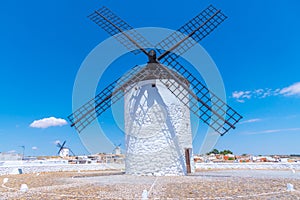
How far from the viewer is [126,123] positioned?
456 inches

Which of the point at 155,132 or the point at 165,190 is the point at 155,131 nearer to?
the point at 155,132

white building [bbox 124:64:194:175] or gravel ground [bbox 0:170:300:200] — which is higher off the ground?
white building [bbox 124:64:194:175]

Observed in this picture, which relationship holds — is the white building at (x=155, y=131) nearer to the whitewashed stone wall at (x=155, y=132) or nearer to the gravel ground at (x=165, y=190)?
the whitewashed stone wall at (x=155, y=132)

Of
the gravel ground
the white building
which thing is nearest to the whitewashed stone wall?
the white building

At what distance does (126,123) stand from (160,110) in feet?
6.56

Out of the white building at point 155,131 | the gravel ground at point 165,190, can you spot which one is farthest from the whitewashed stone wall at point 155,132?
the gravel ground at point 165,190

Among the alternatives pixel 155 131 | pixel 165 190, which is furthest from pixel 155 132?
pixel 165 190

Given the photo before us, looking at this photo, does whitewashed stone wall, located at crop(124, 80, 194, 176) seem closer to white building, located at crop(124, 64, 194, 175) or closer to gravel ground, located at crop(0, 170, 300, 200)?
white building, located at crop(124, 64, 194, 175)

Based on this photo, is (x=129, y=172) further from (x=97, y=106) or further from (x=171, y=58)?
(x=171, y=58)

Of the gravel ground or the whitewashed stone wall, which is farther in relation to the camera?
the whitewashed stone wall

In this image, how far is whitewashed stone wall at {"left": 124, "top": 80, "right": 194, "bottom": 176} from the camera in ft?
34.4

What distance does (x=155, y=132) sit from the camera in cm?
Answer: 1059

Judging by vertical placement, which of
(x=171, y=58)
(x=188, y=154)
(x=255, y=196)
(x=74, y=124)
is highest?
(x=171, y=58)

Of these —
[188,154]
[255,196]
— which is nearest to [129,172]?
[188,154]
